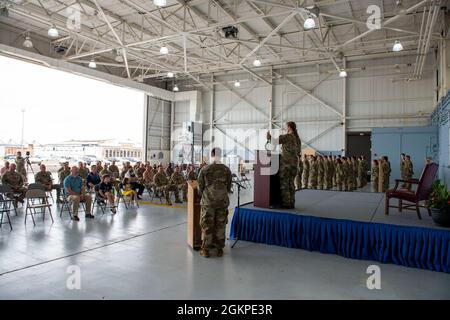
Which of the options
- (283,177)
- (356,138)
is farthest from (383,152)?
(283,177)

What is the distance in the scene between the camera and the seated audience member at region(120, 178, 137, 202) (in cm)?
862

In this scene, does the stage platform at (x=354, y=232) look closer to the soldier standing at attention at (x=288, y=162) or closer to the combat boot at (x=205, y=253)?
the soldier standing at attention at (x=288, y=162)

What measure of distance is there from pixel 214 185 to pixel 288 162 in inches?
60.6

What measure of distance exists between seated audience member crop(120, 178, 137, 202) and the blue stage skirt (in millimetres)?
4376

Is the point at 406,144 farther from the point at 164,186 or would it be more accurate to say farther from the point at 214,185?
the point at 214,185

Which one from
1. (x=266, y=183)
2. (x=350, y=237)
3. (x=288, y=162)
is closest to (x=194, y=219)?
(x=266, y=183)

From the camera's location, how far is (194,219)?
4773mm

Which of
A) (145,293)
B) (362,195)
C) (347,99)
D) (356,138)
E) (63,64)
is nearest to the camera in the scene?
(145,293)

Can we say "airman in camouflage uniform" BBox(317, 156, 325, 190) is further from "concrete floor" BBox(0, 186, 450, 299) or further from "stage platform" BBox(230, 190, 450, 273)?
"concrete floor" BBox(0, 186, 450, 299)

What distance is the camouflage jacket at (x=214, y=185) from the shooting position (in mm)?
4342

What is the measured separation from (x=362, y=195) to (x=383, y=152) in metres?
7.75

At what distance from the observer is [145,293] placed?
10.3 feet
